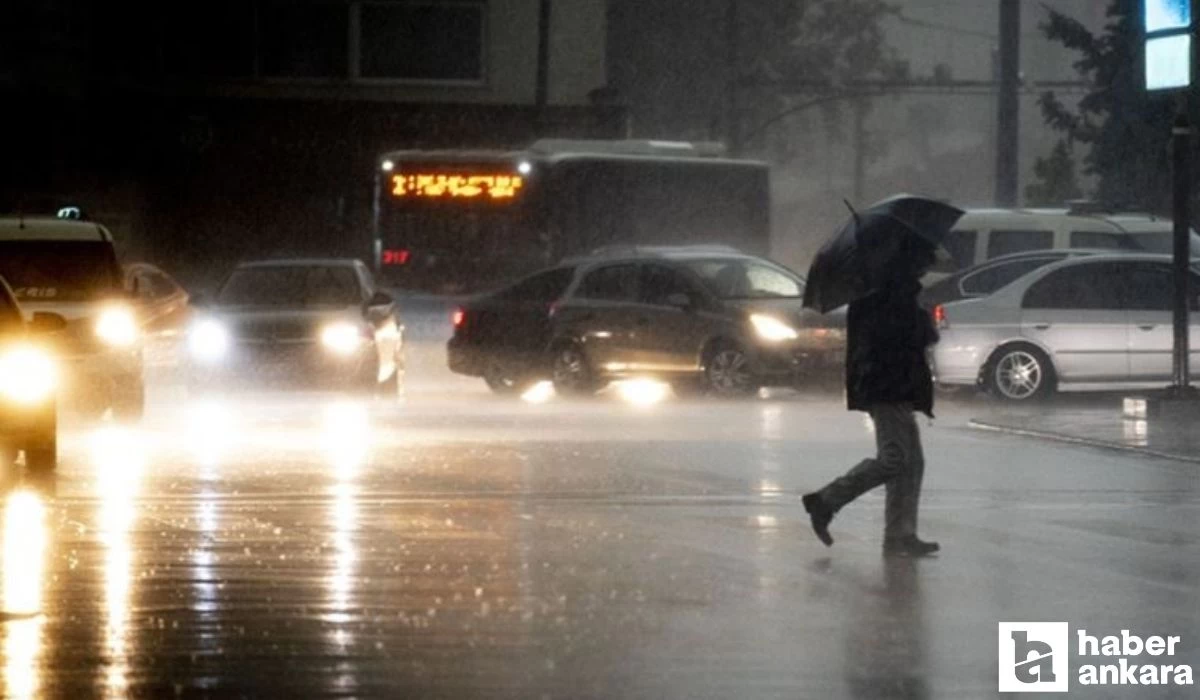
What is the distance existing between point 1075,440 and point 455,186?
83.1 feet

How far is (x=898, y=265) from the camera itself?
16.0 metres

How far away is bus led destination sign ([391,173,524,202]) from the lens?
4906 centimetres

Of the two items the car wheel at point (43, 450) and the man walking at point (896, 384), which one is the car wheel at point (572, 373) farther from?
the man walking at point (896, 384)

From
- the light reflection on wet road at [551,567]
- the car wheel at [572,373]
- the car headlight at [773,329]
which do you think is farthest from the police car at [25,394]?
the car wheel at [572,373]

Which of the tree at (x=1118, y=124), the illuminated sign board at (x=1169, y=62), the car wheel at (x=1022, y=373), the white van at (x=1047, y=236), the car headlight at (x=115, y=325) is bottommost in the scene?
the car wheel at (x=1022, y=373)

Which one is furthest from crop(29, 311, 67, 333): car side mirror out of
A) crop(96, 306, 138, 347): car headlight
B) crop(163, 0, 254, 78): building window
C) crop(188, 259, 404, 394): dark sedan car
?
crop(163, 0, 254, 78): building window

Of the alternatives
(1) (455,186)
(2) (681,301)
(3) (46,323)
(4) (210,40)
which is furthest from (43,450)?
(4) (210,40)

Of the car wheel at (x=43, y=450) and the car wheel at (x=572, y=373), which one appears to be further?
the car wheel at (x=572, y=373)

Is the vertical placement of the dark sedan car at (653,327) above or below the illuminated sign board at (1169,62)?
below

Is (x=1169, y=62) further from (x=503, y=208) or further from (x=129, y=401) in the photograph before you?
(x=503, y=208)

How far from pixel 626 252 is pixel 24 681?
23378 mm

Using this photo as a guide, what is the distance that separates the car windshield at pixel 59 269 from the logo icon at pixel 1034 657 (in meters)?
15.3

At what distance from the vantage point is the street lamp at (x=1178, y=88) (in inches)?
1089

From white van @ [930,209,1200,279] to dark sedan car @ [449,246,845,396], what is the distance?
15.1ft
